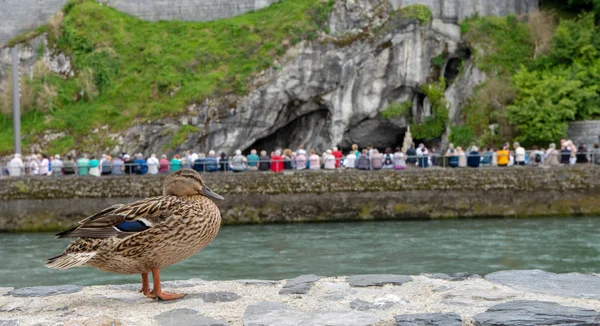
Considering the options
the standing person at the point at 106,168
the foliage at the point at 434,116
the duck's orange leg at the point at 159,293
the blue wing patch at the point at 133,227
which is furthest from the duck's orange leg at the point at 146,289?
the foliage at the point at 434,116

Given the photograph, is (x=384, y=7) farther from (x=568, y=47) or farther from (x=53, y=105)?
(x=53, y=105)

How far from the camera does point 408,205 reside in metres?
20.6

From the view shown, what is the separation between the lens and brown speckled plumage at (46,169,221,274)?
4.48m

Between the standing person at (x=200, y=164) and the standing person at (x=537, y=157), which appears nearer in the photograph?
the standing person at (x=200, y=164)

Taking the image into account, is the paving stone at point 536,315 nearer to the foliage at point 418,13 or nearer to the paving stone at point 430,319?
the paving stone at point 430,319

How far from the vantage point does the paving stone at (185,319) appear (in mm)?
4141

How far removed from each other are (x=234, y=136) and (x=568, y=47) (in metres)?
14.5

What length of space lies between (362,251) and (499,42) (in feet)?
65.5

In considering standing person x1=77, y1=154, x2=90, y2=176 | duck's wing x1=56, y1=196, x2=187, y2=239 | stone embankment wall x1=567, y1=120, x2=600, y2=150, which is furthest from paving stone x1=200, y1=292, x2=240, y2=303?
stone embankment wall x1=567, y1=120, x2=600, y2=150

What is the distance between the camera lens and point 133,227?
14.8ft

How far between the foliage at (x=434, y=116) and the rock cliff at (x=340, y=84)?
1.18ft

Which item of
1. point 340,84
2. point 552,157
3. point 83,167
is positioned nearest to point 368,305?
point 83,167

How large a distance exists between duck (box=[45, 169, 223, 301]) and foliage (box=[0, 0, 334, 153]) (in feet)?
80.2

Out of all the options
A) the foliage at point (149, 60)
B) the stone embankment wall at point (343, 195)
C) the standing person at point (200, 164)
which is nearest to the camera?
the stone embankment wall at point (343, 195)
